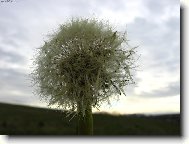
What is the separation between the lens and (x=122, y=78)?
2232 mm

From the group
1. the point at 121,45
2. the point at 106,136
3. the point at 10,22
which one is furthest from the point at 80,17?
the point at 106,136

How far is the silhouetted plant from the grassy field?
0.11 meters

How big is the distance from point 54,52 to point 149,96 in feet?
1.80

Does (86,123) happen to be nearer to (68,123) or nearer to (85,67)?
(68,123)

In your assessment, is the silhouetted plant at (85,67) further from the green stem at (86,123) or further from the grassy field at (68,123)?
the grassy field at (68,123)

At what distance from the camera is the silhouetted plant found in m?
2.19

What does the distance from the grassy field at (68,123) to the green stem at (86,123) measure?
0.03 metres

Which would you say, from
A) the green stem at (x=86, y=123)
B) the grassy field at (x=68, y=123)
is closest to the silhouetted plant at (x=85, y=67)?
the green stem at (x=86, y=123)

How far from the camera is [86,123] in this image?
2.33 metres

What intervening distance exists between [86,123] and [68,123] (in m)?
0.12

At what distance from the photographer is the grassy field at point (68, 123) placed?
7.50 ft

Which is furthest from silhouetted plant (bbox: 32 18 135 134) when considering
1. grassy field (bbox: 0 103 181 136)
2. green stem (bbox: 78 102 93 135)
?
grassy field (bbox: 0 103 181 136)

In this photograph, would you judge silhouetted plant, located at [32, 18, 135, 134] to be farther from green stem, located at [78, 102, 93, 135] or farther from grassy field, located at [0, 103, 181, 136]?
grassy field, located at [0, 103, 181, 136]

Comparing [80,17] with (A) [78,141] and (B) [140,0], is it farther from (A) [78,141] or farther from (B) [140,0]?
(A) [78,141]
